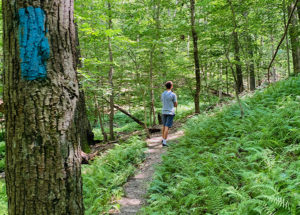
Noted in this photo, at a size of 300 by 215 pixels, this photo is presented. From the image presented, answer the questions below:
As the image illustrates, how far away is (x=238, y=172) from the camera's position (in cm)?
396

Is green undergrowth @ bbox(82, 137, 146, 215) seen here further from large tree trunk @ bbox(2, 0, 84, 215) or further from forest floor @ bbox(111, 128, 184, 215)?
large tree trunk @ bbox(2, 0, 84, 215)

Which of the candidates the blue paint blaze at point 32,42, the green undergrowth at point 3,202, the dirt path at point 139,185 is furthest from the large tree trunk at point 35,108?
the green undergrowth at point 3,202

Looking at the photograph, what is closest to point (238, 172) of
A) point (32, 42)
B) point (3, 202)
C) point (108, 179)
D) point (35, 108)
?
point (108, 179)

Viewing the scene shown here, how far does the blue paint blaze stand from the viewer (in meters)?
1.61

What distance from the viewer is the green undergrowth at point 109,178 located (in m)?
4.28

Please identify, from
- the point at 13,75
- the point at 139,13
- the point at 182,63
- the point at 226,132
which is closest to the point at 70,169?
the point at 13,75

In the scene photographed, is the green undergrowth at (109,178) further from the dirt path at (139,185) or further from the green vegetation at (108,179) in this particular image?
the dirt path at (139,185)

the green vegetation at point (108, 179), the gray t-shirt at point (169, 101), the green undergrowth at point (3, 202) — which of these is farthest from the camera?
the gray t-shirt at point (169, 101)

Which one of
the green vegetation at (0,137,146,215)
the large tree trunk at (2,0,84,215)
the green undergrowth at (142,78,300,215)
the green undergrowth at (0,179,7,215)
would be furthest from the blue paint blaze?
the green undergrowth at (0,179,7,215)

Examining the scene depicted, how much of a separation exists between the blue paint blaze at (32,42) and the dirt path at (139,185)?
3302mm

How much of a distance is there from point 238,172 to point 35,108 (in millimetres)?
3713

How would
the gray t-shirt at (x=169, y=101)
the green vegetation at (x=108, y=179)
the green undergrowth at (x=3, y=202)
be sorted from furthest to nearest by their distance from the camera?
the gray t-shirt at (x=169, y=101) < the green undergrowth at (x=3, y=202) < the green vegetation at (x=108, y=179)

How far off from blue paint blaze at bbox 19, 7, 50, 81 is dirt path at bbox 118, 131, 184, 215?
3302mm

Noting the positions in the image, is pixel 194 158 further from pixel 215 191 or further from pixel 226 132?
pixel 215 191
